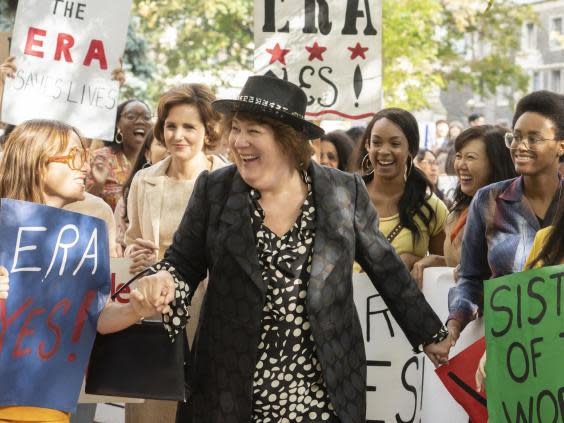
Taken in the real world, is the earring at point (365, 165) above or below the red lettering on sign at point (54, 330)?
above

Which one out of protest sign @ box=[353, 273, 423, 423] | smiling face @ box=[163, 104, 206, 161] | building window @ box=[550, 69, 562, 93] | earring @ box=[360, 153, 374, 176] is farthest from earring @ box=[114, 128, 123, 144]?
building window @ box=[550, 69, 562, 93]

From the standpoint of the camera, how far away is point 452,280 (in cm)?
636

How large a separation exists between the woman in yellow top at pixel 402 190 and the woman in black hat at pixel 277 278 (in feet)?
6.56

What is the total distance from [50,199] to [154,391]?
87cm

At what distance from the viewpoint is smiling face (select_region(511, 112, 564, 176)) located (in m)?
5.71

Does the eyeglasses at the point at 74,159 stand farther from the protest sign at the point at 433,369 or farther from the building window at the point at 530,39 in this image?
the building window at the point at 530,39

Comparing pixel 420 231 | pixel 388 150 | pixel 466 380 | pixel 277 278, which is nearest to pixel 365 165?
pixel 388 150

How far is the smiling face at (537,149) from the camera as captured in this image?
5711 millimetres

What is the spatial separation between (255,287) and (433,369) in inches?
76.3

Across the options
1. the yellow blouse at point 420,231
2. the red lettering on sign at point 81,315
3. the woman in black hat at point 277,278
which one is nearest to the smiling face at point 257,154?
the woman in black hat at point 277,278

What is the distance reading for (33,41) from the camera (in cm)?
920

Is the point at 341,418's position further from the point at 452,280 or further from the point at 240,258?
the point at 452,280

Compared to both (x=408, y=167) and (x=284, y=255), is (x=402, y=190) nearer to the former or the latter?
(x=408, y=167)

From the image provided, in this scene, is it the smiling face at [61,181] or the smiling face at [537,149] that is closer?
the smiling face at [61,181]
